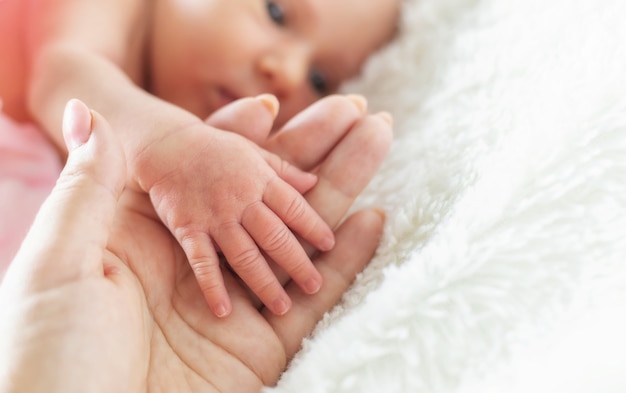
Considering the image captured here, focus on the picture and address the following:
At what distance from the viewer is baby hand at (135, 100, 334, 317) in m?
0.66

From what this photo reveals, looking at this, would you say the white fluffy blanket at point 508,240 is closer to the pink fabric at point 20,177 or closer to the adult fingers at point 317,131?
the adult fingers at point 317,131

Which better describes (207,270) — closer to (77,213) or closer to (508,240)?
(77,213)

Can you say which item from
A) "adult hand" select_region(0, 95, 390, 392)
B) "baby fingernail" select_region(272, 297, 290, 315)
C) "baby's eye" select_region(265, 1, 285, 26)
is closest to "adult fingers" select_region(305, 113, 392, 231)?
"adult hand" select_region(0, 95, 390, 392)

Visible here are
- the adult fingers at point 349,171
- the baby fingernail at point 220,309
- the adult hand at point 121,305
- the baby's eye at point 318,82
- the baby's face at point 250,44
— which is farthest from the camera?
the baby's eye at point 318,82

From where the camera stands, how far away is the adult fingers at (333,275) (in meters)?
0.67

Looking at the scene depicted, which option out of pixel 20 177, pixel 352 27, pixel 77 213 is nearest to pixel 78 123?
pixel 77 213

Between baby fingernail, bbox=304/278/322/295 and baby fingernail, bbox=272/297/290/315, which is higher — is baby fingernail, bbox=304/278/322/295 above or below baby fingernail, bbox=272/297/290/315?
above

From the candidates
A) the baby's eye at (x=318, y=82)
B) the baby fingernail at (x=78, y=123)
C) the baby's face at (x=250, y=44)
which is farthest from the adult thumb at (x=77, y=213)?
the baby's eye at (x=318, y=82)

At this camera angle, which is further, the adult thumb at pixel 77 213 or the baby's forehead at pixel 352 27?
the baby's forehead at pixel 352 27

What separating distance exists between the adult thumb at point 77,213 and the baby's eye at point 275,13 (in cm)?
51

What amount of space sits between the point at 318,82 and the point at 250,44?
19 cm

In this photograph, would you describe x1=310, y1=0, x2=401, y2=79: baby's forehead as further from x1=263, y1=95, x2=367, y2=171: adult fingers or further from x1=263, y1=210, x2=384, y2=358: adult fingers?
x1=263, y1=210, x2=384, y2=358: adult fingers

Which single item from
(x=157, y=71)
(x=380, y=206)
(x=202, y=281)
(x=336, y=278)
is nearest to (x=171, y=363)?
(x=202, y=281)

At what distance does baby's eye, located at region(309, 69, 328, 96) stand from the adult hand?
1.37 feet
